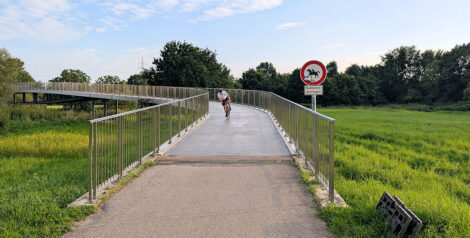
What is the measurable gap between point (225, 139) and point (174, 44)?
62962 millimetres

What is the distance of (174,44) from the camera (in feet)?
233

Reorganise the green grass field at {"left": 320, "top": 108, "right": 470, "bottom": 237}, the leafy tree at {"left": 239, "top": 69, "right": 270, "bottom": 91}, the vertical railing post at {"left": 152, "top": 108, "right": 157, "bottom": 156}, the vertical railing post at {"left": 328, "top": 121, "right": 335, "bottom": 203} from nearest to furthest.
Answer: the green grass field at {"left": 320, "top": 108, "right": 470, "bottom": 237}, the vertical railing post at {"left": 328, "top": 121, "right": 335, "bottom": 203}, the vertical railing post at {"left": 152, "top": 108, "right": 157, "bottom": 156}, the leafy tree at {"left": 239, "top": 69, "right": 270, "bottom": 91}

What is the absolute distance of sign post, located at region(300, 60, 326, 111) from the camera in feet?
32.9

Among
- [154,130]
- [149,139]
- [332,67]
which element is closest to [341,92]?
[332,67]

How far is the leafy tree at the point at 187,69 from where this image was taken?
6538 cm

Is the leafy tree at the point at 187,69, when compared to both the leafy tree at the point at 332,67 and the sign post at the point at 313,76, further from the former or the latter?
the sign post at the point at 313,76

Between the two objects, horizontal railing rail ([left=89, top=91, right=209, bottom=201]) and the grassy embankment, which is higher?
horizontal railing rail ([left=89, top=91, right=209, bottom=201])

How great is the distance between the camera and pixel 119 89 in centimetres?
4934

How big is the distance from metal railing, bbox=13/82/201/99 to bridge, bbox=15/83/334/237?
22702 mm

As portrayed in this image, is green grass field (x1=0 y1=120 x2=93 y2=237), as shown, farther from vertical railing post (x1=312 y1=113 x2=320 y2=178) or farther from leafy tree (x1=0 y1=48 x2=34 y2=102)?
leafy tree (x1=0 y1=48 x2=34 y2=102)

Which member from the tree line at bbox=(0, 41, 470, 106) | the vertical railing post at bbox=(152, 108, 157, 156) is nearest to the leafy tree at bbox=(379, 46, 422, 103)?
the tree line at bbox=(0, 41, 470, 106)

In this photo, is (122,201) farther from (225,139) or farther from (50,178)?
(225,139)

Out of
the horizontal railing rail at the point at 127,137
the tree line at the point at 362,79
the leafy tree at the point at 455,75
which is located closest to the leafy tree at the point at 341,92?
the tree line at the point at 362,79

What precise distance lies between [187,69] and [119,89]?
18412 mm
